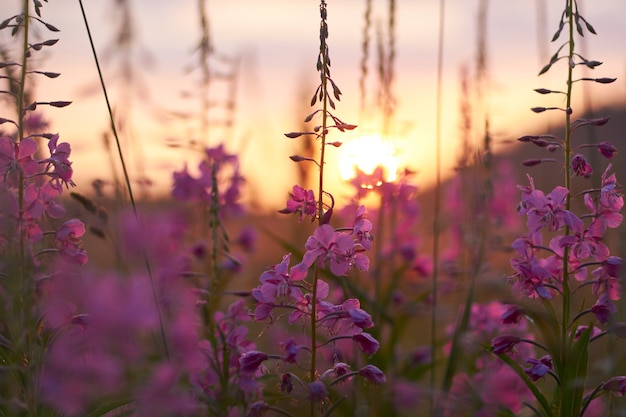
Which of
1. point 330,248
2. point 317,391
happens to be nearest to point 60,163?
point 330,248

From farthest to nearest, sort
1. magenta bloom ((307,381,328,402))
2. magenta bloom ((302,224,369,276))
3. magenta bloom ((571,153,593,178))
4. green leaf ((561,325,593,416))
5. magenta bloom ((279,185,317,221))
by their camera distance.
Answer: magenta bloom ((571,153,593,178))
green leaf ((561,325,593,416))
magenta bloom ((279,185,317,221))
magenta bloom ((302,224,369,276))
magenta bloom ((307,381,328,402))

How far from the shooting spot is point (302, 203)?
230 centimetres

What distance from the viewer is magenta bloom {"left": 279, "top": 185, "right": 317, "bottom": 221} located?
2.29 meters

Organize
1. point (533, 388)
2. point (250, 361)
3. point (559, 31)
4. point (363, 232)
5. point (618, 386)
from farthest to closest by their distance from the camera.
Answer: point (559, 31), point (533, 388), point (618, 386), point (363, 232), point (250, 361)

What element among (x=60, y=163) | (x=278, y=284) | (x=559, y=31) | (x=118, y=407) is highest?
(x=559, y=31)

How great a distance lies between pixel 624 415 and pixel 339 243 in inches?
32.6

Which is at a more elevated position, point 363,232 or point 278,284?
point 363,232

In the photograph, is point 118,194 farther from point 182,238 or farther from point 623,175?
point 623,175

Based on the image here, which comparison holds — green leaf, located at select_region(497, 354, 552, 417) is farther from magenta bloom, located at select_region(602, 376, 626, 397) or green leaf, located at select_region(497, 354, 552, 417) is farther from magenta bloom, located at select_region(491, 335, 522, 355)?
magenta bloom, located at select_region(602, 376, 626, 397)

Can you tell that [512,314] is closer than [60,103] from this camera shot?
No

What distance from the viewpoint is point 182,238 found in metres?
3.41

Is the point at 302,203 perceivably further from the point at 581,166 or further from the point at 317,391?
the point at 581,166

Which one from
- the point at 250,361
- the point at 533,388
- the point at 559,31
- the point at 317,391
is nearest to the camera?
the point at 317,391

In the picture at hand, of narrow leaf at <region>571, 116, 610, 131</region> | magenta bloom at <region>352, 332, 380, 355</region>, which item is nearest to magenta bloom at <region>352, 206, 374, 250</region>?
magenta bloom at <region>352, 332, 380, 355</region>
